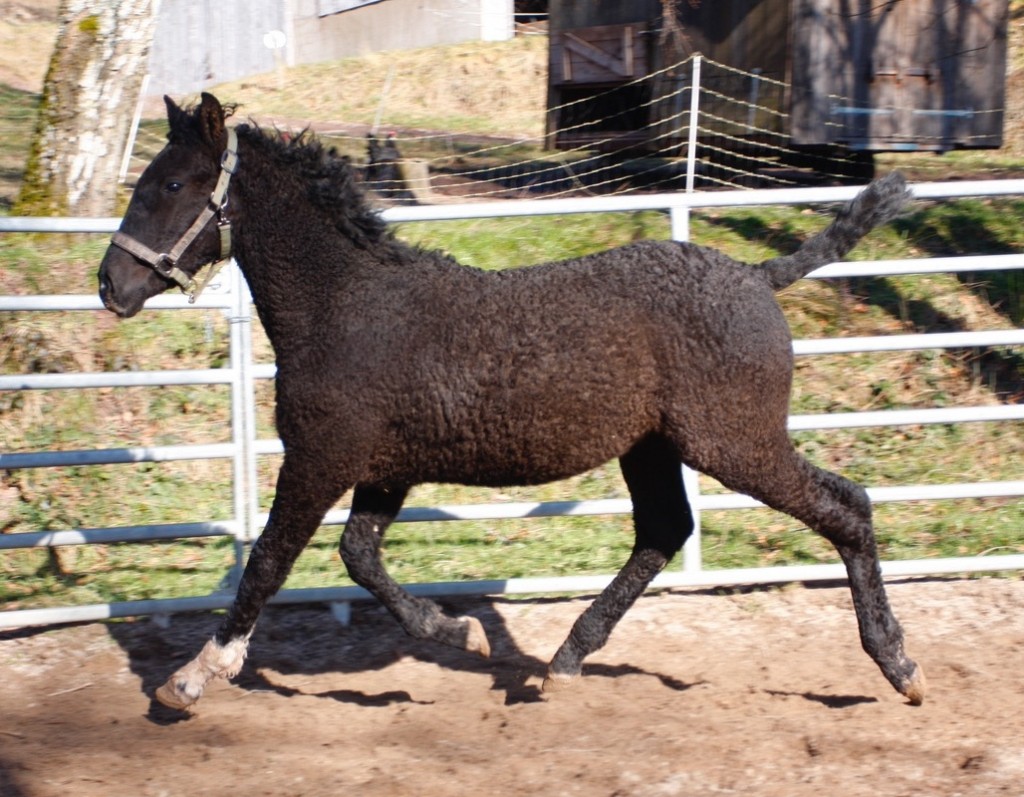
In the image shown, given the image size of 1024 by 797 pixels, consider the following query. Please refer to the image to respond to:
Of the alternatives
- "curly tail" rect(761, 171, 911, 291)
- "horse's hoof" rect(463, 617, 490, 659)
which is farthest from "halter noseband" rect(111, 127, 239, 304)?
"curly tail" rect(761, 171, 911, 291)

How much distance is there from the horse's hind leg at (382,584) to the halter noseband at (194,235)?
3.18 feet

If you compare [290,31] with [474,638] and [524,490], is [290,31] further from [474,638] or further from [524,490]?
[474,638]

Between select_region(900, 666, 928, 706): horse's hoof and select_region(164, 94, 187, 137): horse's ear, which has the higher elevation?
select_region(164, 94, 187, 137): horse's ear

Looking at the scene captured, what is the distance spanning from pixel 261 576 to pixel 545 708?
1091mm

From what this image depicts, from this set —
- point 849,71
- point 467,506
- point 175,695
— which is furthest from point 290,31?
point 175,695

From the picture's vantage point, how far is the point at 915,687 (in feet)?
→ 12.9

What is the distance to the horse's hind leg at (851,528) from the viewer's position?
387 centimetres

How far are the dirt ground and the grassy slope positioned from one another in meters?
0.60

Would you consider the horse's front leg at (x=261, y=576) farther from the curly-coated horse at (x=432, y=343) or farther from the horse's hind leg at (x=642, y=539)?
the horse's hind leg at (x=642, y=539)

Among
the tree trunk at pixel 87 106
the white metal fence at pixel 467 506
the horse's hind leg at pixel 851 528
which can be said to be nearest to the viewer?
the horse's hind leg at pixel 851 528

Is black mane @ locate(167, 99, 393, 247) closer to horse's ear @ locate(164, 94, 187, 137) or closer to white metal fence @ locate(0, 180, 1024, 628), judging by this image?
horse's ear @ locate(164, 94, 187, 137)

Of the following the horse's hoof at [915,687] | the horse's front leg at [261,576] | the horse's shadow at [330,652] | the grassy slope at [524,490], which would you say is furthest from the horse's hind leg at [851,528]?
the grassy slope at [524,490]

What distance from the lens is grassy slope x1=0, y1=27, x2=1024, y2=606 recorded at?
18.6ft

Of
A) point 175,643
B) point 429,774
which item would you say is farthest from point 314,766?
point 175,643
